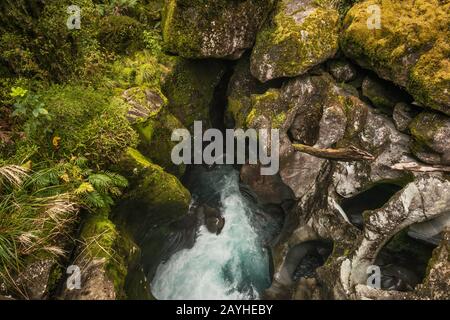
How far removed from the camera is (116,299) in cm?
532

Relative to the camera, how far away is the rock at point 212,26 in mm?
8203

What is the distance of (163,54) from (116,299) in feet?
20.9

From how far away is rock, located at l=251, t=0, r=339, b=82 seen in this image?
821 centimetres

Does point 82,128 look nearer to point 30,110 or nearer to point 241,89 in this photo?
point 30,110

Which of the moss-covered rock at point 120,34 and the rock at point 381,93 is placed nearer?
the rock at point 381,93

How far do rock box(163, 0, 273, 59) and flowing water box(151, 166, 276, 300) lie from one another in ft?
12.5

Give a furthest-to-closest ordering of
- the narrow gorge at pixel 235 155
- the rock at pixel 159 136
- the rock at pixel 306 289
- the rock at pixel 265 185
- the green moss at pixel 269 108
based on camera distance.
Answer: the rock at pixel 265 185 < the green moss at pixel 269 108 < the rock at pixel 159 136 < the rock at pixel 306 289 < the narrow gorge at pixel 235 155

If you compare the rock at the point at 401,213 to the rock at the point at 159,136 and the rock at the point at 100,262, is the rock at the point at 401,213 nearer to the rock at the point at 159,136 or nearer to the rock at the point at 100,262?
the rock at the point at 100,262

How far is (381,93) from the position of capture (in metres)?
8.01

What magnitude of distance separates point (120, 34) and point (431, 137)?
25.2 feet

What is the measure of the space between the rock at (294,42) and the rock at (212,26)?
0.37 meters

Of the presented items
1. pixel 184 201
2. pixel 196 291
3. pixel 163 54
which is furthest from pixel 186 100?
pixel 196 291

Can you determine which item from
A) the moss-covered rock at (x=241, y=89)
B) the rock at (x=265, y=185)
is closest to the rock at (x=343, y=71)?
the moss-covered rock at (x=241, y=89)

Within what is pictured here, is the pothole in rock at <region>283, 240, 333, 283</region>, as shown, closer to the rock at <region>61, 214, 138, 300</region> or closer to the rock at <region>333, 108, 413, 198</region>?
the rock at <region>333, 108, 413, 198</region>
